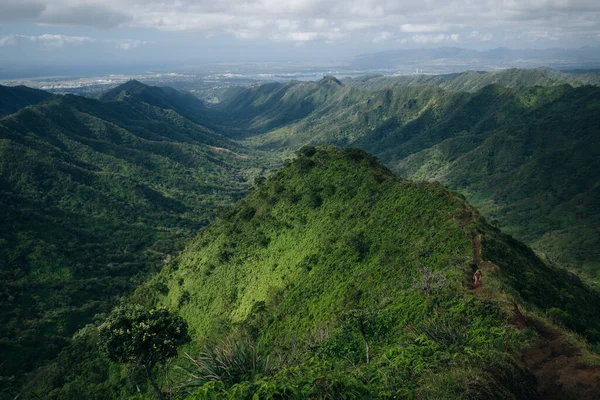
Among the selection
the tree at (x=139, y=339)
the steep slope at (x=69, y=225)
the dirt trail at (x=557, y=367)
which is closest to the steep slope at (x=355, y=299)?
the dirt trail at (x=557, y=367)

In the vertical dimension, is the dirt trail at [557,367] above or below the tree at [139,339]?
above

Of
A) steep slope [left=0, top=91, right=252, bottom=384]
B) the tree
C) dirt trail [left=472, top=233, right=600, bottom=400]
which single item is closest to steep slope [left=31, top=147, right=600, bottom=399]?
dirt trail [left=472, top=233, right=600, bottom=400]

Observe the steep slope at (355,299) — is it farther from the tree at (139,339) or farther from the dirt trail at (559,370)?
the tree at (139,339)

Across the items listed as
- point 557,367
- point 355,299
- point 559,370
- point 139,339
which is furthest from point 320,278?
point 559,370

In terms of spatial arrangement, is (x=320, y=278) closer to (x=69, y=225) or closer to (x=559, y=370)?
(x=559, y=370)

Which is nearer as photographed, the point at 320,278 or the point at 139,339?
the point at 139,339

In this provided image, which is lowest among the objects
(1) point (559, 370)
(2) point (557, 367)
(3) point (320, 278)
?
(3) point (320, 278)

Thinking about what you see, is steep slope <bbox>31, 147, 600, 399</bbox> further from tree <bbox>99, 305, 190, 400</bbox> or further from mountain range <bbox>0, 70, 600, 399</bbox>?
tree <bbox>99, 305, 190, 400</bbox>
